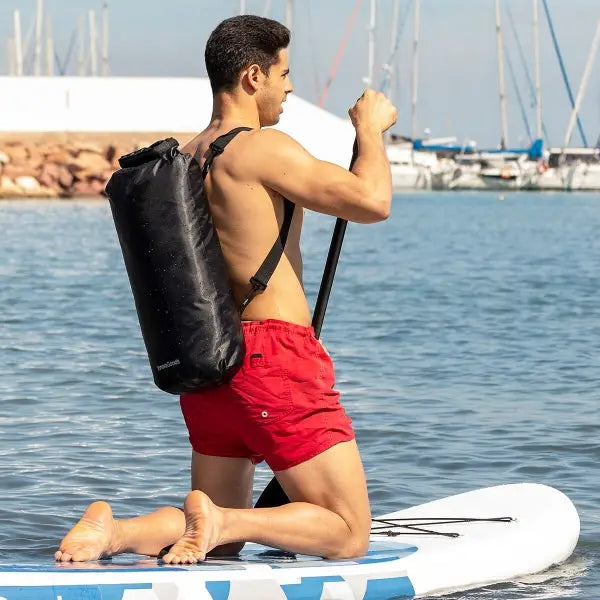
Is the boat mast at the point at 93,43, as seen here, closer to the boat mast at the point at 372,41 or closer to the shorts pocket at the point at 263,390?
the boat mast at the point at 372,41

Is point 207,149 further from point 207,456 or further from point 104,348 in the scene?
point 104,348

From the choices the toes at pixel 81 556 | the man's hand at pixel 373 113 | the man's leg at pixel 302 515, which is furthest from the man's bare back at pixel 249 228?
the toes at pixel 81 556

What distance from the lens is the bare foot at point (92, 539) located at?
4188 millimetres

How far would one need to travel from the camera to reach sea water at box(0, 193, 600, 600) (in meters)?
7.29

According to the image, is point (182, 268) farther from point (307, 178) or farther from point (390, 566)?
point (390, 566)


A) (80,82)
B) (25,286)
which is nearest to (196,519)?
(25,286)

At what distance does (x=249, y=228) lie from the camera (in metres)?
4.35

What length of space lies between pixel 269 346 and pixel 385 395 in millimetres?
6309

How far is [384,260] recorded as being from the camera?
Result: 98.7ft

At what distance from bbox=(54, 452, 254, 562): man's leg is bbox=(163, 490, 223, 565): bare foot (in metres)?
0.15

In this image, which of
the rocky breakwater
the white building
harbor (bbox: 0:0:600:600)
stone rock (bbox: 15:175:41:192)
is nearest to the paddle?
harbor (bbox: 0:0:600:600)

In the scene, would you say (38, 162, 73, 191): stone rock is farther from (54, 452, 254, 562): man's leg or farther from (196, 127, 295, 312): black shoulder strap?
(196, 127, 295, 312): black shoulder strap

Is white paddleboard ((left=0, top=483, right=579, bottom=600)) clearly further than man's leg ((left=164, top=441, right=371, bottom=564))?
No

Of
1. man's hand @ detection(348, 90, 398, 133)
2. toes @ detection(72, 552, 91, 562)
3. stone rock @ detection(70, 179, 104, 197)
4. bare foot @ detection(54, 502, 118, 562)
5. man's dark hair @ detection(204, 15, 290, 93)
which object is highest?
man's dark hair @ detection(204, 15, 290, 93)
